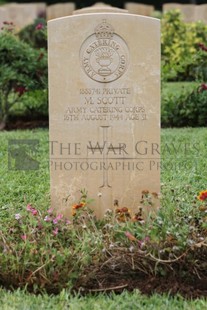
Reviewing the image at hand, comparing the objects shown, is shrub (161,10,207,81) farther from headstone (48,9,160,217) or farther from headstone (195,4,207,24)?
headstone (48,9,160,217)

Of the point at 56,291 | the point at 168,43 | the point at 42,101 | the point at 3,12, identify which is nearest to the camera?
the point at 56,291

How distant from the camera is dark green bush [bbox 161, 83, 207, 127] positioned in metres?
8.35

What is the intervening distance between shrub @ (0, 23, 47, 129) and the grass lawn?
77 centimetres

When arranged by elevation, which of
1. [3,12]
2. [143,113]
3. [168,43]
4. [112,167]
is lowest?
[112,167]

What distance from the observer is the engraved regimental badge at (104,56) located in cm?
422

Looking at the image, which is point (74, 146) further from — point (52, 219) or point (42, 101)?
point (42, 101)

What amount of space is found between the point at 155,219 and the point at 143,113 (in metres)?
0.73

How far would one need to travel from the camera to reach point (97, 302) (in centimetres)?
337

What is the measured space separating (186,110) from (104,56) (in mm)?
4337

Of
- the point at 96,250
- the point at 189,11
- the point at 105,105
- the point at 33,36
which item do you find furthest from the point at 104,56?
the point at 189,11

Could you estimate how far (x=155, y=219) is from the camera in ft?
12.9

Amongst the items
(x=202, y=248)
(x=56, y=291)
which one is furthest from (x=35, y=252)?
(x=202, y=248)

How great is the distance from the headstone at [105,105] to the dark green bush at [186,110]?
4090mm

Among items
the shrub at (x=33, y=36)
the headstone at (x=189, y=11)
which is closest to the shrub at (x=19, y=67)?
Result: the shrub at (x=33, y=36)
